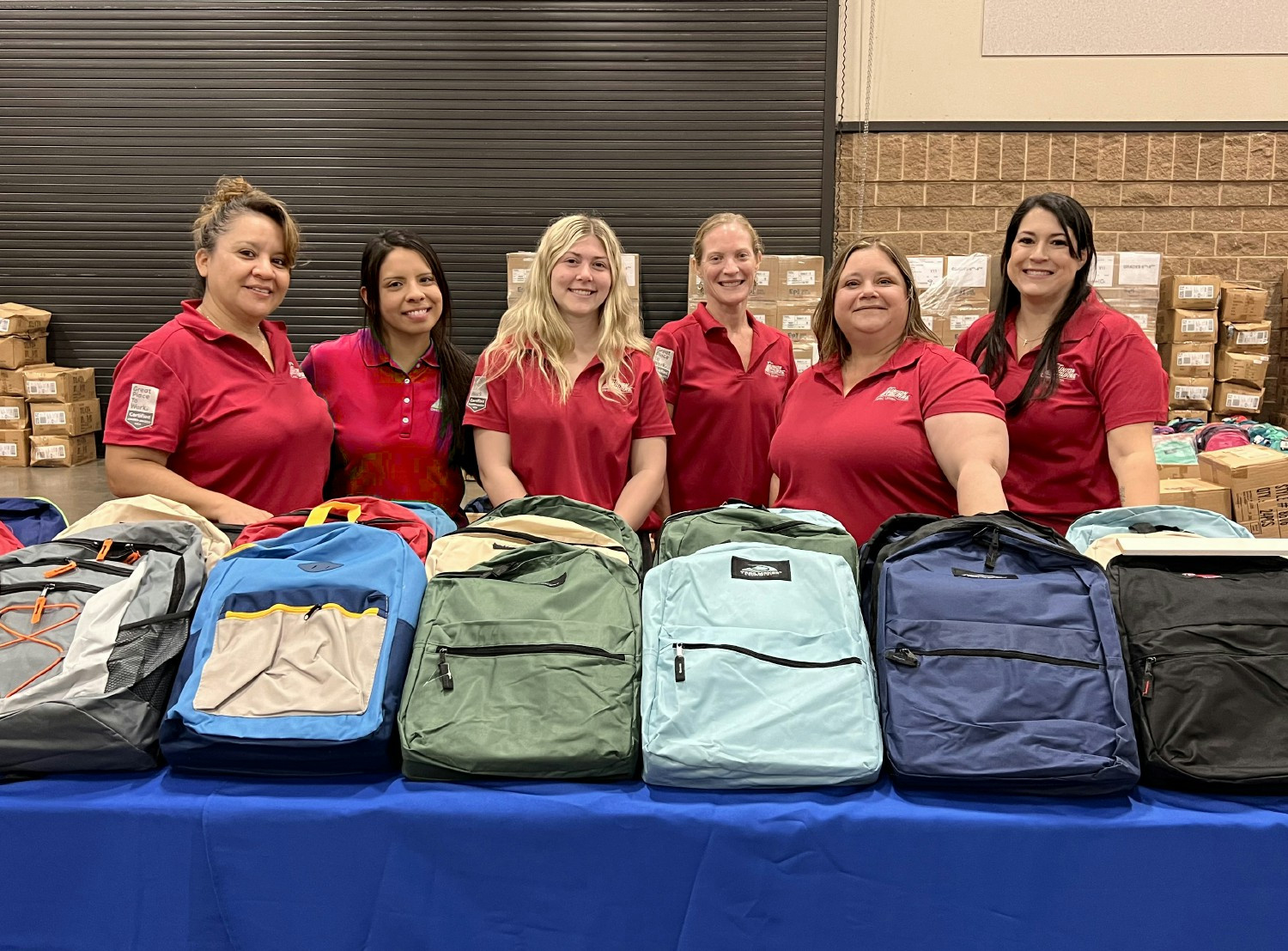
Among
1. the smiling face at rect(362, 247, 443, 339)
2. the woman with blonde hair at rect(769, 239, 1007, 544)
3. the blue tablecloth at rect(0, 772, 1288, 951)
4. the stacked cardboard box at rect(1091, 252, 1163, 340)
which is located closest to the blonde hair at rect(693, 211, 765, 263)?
the woman with blonde hair at rect(769, 239, 1007, 544)

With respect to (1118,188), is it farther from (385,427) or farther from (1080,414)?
(385,427)

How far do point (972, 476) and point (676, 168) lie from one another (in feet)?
17.5

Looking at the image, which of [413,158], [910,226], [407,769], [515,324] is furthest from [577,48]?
[407,769]

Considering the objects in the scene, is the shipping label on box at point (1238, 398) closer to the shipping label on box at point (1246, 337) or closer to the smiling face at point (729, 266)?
the shipping label on box at point (1246, 337)

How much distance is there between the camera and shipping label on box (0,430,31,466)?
689 centimetres

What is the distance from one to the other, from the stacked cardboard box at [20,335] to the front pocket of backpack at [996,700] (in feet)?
24.1

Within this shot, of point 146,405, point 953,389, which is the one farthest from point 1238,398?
point 146,405

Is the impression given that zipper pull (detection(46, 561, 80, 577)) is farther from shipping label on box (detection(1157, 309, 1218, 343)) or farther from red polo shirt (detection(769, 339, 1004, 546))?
shipping label on box (detection(1157, 309, 1218, 343))

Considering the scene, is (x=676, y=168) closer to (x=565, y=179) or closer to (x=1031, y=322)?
(x=565, y=179)

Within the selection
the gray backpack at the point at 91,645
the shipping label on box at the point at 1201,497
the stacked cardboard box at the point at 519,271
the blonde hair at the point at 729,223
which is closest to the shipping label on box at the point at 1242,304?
the shipping label on box at the point at 1201,497

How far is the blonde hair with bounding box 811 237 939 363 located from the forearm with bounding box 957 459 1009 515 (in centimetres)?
43

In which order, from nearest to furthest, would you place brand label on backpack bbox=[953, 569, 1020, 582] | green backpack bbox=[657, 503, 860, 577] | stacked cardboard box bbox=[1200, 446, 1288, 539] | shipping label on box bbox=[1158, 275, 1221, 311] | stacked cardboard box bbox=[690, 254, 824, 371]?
brand label on backpack bbox=[953, 569, 1020, 582]
green backpack bbox=[657, 503, 860, 577]
stacked cardboard box bbox=[1200, 446, 1288, 539]
stacked cardboard box bbox=[690, 254, 824, 371]
shipping label on box bbox=[1158, 275, 1221, 311]

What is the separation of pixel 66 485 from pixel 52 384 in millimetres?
972

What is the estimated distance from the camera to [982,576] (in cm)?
163
